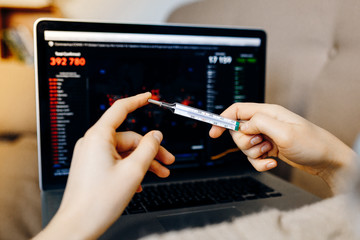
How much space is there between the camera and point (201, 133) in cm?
81

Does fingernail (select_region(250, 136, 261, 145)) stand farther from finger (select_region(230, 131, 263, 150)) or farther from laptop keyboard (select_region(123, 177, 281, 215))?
laptop keyboard (select_region(123, 177, 281, 215))

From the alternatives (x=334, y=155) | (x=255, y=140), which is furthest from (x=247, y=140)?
(x=334, y=155)

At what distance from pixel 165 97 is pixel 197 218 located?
0.31 m

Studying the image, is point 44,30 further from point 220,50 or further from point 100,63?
point 220,50

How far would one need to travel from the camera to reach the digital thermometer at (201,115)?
0.53 m

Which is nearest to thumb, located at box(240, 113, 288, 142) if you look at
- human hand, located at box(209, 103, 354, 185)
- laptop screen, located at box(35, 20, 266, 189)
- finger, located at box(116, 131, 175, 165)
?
human hand, located at box(209, 103, 354, 185)

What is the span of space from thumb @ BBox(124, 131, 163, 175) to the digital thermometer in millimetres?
110

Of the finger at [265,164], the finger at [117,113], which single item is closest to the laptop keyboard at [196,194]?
the finger at [265,164]

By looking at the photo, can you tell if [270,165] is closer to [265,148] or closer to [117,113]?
[265,148]

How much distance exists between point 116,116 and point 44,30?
0.36m

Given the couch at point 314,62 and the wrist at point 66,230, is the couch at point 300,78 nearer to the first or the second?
the couch at point 314,62

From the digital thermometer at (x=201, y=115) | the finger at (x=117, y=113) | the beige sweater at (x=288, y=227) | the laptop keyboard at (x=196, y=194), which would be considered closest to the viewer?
the beige sweater at (x=288, y=227)

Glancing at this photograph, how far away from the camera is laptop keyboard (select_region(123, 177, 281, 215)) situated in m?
0.64

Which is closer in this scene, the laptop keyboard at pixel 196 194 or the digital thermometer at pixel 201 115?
the digital thermometer at pixel 201 115
